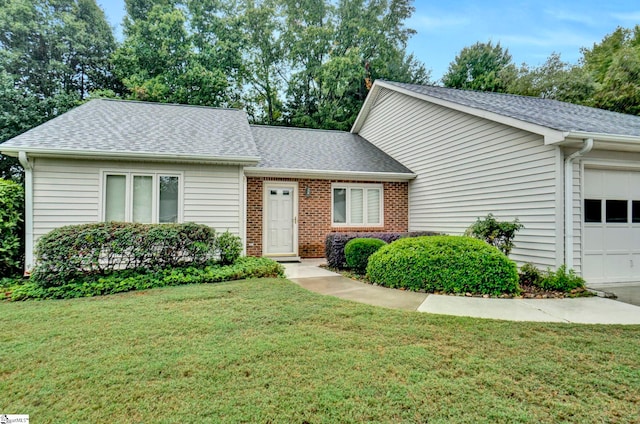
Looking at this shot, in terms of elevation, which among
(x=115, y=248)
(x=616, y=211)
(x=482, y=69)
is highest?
(x=482, y=69)

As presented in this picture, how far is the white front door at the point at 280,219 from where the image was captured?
397 inches

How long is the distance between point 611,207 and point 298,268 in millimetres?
6634

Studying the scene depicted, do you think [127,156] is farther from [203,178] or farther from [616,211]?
[616,211]

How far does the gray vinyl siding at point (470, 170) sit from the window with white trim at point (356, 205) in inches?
46.0

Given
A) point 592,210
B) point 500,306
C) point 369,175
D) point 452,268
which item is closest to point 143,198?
point 369,175

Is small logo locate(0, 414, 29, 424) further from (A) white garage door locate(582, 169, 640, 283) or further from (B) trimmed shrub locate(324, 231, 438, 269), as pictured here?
(A) white garage door locate(582, 169, 640, 283)

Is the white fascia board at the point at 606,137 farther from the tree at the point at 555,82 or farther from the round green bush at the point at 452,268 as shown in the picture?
the tree at the point at 555,82

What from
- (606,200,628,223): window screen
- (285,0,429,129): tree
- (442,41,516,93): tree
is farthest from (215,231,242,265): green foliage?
(442,41,516,93): tree

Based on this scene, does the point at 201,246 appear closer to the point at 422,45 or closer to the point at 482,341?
the point at 482,341

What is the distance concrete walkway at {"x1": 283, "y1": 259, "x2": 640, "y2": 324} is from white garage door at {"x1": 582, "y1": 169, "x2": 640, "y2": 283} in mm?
1355

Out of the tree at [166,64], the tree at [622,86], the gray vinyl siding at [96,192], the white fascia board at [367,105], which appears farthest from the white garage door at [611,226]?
the tree at [166,64]

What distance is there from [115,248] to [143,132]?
393 centimetres

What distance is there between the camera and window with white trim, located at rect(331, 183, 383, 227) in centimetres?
1066

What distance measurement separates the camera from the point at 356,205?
10773 mm
